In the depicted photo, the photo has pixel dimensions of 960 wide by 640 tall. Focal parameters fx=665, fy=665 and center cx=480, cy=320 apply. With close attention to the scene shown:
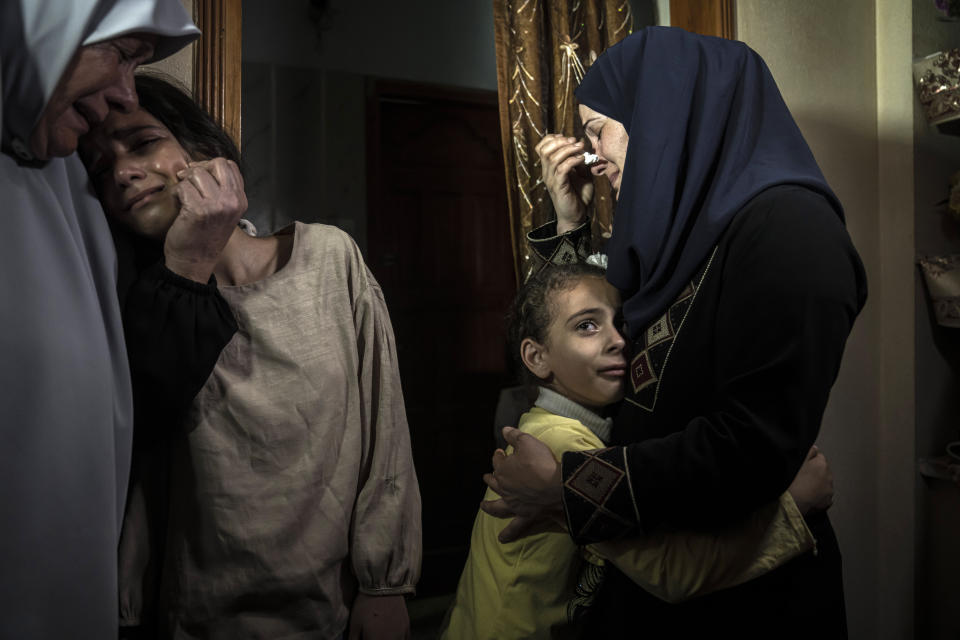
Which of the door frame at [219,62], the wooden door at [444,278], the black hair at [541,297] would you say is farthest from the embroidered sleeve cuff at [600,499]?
the wooden door at [444,278]

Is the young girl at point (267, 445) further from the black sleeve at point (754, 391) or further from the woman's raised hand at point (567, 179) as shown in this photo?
the woman's raised hand at point (567, 179)

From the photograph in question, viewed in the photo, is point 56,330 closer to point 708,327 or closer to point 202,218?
point 202,218

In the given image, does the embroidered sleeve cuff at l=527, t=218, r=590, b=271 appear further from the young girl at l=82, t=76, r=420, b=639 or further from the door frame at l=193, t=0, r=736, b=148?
the door frame at l=193, t=0, r=736, b=148

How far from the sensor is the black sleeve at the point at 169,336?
2.92 feet

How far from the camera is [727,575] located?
101 centimetres

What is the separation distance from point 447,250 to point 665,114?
→ 2.66 m

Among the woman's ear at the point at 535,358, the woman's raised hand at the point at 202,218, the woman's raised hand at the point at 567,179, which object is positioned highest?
the woman's raised hand at the point at 567,179

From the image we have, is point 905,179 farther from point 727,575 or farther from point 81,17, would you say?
point 81,17

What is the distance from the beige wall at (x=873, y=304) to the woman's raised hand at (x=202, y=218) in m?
1.79

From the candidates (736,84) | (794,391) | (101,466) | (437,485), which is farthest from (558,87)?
(437,485)

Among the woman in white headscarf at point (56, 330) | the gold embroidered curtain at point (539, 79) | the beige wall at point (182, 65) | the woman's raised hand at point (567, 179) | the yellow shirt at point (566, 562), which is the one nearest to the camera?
the woman in white headscarf at point (56, 330)

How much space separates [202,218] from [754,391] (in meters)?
0.78

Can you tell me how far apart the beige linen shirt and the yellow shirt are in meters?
0.22

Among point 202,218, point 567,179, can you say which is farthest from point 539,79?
point 202,218
